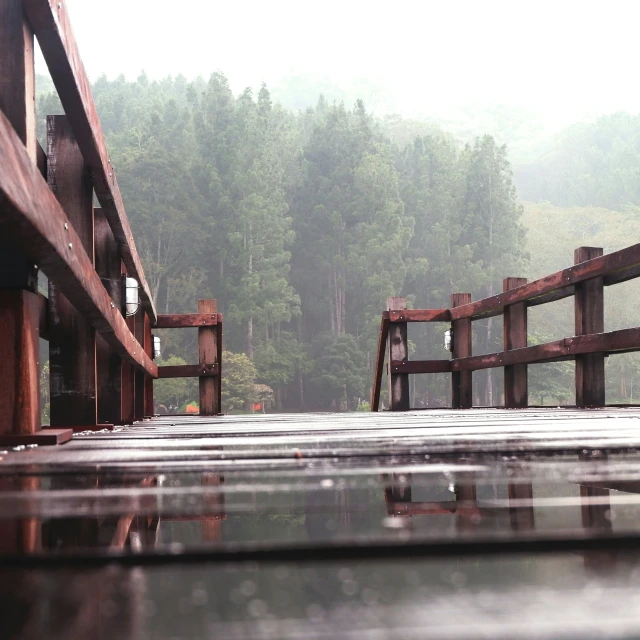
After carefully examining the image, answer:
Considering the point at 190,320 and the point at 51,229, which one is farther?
the point at 190,320

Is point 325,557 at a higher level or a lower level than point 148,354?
lower

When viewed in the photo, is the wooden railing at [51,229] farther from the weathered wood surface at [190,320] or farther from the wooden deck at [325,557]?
the weathered wood surface at [190,320]

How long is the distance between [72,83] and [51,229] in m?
0.57

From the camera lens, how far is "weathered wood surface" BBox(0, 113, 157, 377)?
113cm

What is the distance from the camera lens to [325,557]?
16.8 inches

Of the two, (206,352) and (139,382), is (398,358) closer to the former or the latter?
(206,352)

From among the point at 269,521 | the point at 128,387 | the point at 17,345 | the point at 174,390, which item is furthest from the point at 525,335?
the point at 174,390

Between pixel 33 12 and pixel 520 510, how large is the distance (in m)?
1.39

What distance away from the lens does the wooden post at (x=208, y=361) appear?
21.7 ft

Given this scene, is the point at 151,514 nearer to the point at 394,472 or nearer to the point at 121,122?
the point at 394,472

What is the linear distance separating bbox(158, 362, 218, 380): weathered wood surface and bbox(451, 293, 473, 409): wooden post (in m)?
1.88

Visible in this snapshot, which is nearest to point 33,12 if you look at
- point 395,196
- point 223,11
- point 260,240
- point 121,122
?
point 260,240

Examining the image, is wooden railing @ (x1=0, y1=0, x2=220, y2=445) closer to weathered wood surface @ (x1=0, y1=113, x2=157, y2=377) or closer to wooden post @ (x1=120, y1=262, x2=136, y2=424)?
weathered wood surface @ (x1=0, y1=113, x2=157, y2=377)

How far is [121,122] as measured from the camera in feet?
173
